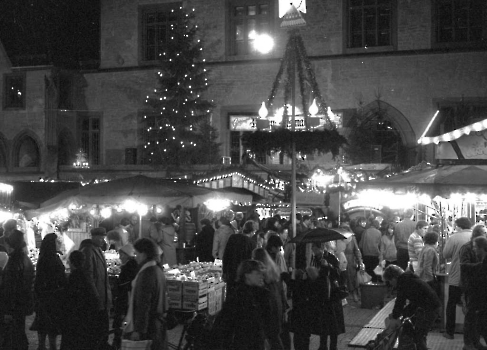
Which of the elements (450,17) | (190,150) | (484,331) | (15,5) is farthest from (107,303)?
(15,5)

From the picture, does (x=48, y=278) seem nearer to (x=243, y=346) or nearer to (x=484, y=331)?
(x=243, y=346)

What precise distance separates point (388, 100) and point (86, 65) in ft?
41.2

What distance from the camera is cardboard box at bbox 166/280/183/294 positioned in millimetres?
9492

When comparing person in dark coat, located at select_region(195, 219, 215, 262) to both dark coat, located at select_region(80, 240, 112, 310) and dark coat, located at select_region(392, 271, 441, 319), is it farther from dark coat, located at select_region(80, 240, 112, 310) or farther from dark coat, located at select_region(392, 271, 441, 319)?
dark coat, located at select_region(392, 271, 441, 319)

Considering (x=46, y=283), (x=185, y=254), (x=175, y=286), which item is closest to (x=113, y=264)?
(x=175, y=286)

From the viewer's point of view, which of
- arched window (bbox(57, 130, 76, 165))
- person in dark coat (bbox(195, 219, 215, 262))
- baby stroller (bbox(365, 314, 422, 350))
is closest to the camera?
baby stroller (bbox(365, 314, 422, 350))

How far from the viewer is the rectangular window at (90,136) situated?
28.9 metres

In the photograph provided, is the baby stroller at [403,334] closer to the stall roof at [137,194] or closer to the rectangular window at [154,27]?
the stall roof at [137,194]

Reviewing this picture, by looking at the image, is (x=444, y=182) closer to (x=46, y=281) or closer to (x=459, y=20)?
(x=46, y=281)

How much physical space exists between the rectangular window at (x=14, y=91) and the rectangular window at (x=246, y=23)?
843 cm

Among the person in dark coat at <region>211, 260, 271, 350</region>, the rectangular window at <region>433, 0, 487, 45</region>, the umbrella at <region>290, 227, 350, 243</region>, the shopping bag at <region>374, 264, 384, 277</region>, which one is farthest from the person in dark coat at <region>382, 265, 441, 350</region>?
the rectangular window at <region>433, 0, 487, 45</region>

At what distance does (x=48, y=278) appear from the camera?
27.8 feet

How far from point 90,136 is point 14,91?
344 cm

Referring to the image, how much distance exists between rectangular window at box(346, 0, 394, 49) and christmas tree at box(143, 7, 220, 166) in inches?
220
